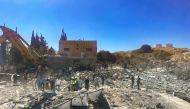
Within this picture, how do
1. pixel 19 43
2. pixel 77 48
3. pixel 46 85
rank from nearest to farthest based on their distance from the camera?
pixel 46 85, pixel 19 43, pixel 77 48

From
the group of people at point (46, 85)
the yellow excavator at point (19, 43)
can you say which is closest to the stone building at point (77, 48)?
the yellow excavator at point (19, 43)

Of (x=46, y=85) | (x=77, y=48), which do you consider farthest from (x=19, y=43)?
(x=77, y=48)

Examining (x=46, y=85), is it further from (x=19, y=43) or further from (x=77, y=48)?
(x=77, y=48)

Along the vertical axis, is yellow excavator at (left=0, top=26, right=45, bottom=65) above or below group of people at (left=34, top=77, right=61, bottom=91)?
above

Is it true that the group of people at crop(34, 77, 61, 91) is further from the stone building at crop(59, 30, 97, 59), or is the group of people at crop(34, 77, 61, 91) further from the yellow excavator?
the stone building at crop(59, 30, 97, 59)

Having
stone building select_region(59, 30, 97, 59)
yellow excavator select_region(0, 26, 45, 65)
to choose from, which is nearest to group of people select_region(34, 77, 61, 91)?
yellow excavator select_region(0, 26, 45, 65)

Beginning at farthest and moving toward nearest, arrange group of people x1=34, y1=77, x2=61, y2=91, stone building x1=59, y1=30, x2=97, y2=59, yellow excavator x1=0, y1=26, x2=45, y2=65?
stone building x1=59, y1=30, x2=97, y2=59
yellow excavator x1=0, y1=26, x2=45, y2=65
group of people x1=34, y1=77, x2=61, y2=91

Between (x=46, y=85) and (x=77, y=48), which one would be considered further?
(x=77, y=48)

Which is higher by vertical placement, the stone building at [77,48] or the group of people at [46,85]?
the stone building at [77,48]

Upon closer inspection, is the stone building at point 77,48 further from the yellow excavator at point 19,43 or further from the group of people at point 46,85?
the group of people at point 46,85

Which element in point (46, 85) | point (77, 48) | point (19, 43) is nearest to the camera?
point (46, 85)

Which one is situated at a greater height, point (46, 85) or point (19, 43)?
point (19, 43)

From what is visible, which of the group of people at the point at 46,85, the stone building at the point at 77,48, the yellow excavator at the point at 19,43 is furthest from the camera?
the stone building at the point at 77,48

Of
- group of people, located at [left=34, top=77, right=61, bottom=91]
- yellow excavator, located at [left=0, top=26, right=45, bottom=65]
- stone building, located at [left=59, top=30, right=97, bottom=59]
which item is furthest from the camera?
stone building, located at [left=59, top=30, right=97, bottom=59]
